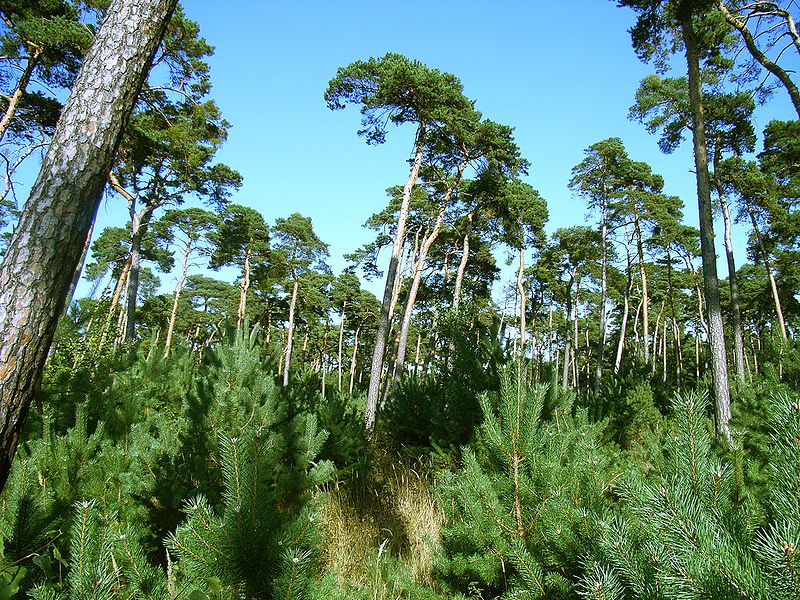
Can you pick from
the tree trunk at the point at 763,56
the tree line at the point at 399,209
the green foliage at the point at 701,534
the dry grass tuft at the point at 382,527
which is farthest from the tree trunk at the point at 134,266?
the tree trunk at the point at 763,56

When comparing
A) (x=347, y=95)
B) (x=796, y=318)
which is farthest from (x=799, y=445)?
(x=796, y=318)

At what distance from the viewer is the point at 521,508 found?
7.34 ft

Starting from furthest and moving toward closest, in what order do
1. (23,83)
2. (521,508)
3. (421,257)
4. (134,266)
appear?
(421,257)
(134,266)
(23,83)
(521,508)

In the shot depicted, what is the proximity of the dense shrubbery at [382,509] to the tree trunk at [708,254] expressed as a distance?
10.1 feet

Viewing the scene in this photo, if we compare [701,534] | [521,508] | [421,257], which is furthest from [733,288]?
[701,534]

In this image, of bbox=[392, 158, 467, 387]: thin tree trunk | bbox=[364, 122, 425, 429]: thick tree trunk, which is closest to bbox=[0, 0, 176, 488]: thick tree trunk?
bbox=[364, 122, 425, 429]: thick tree trunk

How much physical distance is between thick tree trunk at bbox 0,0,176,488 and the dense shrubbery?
64 centimetres

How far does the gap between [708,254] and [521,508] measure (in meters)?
7.98

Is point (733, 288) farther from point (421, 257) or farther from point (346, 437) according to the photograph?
point (346, 437)

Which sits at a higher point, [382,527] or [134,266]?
[134,266]

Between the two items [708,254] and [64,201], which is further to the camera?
[708,254]

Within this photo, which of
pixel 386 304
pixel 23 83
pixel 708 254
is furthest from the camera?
pixel 386 304

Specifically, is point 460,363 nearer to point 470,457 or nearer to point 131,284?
point 470,457

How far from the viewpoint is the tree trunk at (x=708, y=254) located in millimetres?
7594
